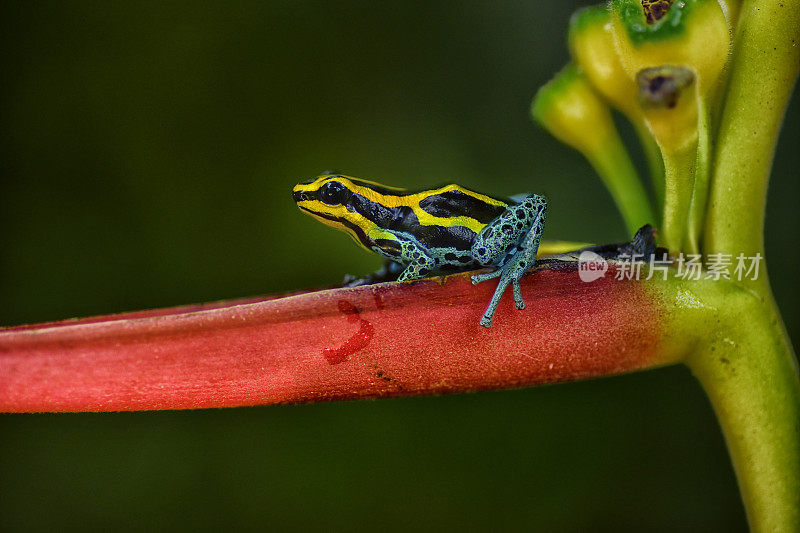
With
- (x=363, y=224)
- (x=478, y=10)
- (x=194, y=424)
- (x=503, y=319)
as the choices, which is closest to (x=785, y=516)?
(x=503, y=319)

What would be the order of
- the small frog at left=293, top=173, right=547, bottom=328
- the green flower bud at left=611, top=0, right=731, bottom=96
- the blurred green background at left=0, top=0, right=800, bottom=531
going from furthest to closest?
the blurred green background at left=0, top=0, right=800, bottom=531
the small frog at left=293, top=173, right=547, bottom=328
the green flower bud at left=611, top=0, right=731, bottom=96

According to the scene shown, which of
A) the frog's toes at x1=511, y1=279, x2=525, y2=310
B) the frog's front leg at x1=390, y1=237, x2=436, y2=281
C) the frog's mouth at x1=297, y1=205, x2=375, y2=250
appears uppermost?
the frog's mouth at x1=297, y1=205, x2=375, y2=250

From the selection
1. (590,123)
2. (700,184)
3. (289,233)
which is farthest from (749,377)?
(289,233)

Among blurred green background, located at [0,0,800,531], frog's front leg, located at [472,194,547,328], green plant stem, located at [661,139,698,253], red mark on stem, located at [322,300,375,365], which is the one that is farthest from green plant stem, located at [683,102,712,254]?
blurred green background, located at [0,0,800,531]

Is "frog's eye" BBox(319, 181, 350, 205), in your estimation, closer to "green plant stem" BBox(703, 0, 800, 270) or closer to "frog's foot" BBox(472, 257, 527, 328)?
"frog's foot" BBox(472, 257, 527, 328)

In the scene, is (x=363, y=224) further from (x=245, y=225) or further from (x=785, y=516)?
(x=245, y=225)

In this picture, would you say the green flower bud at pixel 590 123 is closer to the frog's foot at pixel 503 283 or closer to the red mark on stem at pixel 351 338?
the frog's foot at pixel 503 283

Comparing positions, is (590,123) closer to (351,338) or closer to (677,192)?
(677,192)
